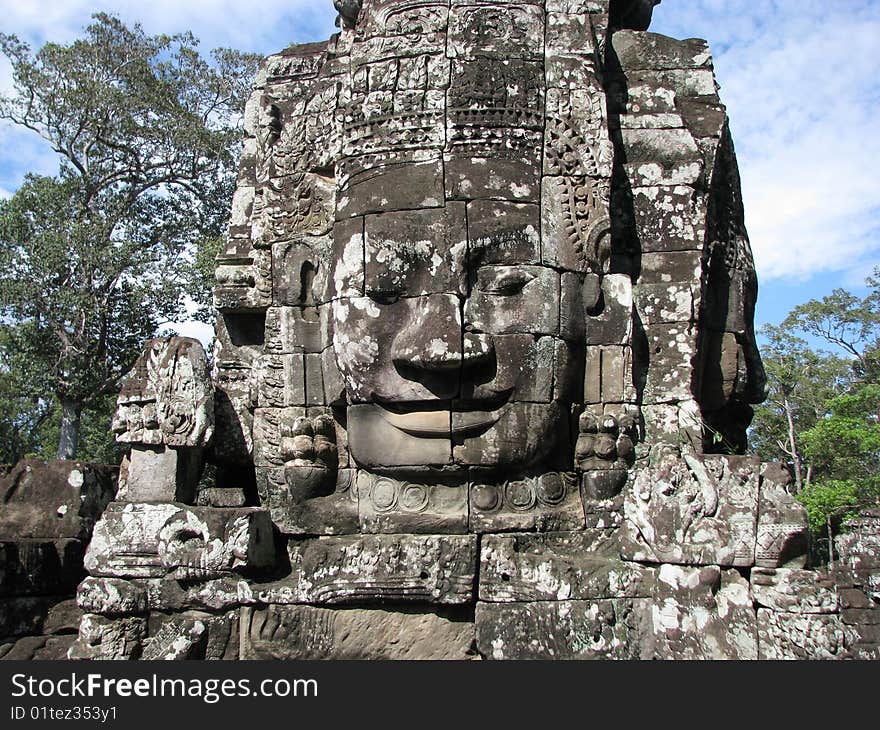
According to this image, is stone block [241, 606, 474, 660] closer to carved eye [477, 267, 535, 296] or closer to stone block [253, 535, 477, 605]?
stone block [253, 535, 477, 605]

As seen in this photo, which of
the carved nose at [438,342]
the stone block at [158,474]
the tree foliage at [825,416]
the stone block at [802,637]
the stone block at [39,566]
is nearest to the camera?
the stone block at [802,637]

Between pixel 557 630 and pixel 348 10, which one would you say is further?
pixel 348 10

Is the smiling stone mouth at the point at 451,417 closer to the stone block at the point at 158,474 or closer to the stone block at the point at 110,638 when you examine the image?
the stone block at the point at 158,474

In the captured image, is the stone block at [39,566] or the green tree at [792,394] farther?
the green tree at [792,394]

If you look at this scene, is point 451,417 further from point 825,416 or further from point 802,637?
point 825,416

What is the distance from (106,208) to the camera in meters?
19.4

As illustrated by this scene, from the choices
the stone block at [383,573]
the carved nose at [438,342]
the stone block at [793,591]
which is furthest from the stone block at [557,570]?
the carved nose at [438,342]

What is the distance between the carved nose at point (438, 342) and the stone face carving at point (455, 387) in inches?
0.7

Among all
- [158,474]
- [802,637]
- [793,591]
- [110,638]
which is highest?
[158,474]

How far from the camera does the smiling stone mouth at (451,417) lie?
5316mm

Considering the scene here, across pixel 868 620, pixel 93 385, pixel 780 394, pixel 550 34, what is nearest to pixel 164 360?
pixel 550 34

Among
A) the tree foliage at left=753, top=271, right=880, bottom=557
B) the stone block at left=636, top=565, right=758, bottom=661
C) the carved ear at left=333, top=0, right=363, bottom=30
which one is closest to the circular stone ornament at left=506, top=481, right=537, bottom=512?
the stone block at left=636, top=565, right=758, bottom=661

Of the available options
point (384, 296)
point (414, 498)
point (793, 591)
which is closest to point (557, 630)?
point (414, 498)

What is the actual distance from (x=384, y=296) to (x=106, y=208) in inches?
618
